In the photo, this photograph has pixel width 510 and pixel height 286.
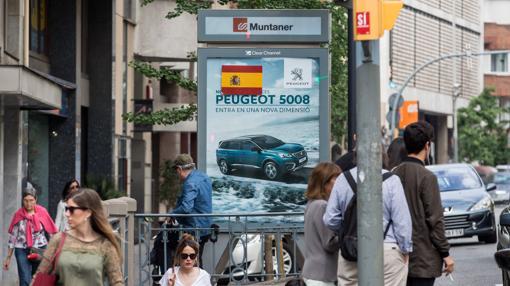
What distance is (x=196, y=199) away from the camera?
16188 mm

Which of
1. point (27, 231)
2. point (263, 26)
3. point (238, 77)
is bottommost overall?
point (27, 231)

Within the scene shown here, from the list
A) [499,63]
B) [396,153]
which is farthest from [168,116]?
[499,63]

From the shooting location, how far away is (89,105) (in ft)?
99.2

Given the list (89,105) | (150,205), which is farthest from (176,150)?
(89,105)

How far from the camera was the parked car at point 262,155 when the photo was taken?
1675cm

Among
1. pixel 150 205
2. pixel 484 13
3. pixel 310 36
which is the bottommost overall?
pixel 150 205

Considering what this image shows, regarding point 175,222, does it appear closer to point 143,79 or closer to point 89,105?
point 89,105

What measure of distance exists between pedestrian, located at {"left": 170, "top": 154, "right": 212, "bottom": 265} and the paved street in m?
4.64

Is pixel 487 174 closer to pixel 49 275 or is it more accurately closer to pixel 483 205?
pixel 483 205

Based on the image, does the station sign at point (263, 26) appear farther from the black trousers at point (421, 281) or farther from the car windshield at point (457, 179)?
the car windshield at point (457, 179)

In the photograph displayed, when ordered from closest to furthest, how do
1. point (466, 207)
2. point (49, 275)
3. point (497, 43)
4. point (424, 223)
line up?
point (49, 275)
point (424, 223)
point (466, 207)
point (497, 43)

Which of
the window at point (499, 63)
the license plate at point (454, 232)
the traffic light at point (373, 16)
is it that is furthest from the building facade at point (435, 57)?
the traffic light at point (373, 16)

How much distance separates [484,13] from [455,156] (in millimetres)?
18634

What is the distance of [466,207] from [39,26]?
28.5 feet
